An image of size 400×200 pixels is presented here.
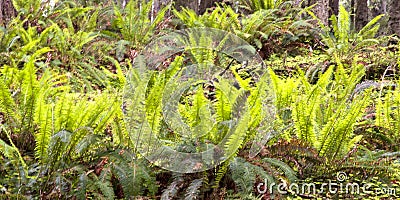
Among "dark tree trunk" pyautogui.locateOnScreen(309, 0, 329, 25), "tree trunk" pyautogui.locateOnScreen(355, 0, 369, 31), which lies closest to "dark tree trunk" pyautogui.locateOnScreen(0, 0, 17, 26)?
"dark tree trunk" pyautogui.locateOnScreen(309, 0, 329, 25)

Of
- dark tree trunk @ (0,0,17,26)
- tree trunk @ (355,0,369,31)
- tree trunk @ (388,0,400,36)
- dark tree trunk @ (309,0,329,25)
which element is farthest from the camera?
tree trunk @ (355,0,369,31)

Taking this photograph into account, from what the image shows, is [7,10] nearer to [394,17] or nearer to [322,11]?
[322,11]

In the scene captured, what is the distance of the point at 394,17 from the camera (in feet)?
17.8

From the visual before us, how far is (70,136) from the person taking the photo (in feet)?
7.14

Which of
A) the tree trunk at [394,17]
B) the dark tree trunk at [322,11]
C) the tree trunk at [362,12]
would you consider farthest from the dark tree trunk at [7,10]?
the tree trunk at [362,12]

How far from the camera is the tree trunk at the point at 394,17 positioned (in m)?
5.27

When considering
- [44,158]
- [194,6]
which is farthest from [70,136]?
[194,6]

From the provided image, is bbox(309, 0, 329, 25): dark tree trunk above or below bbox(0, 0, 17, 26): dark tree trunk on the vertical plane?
below

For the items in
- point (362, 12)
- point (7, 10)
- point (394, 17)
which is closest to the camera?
point (394, 17)

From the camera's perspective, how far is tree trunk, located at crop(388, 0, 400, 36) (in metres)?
5.27

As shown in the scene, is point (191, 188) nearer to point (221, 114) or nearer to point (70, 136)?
point (221, 114)

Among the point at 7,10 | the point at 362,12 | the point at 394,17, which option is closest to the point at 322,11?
the point at 394,17

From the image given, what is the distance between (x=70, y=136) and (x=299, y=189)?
1.32 m

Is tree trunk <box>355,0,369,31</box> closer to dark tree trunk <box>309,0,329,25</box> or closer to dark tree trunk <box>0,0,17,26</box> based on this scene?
dark tree trunk <box>309,0,329,25</box>
